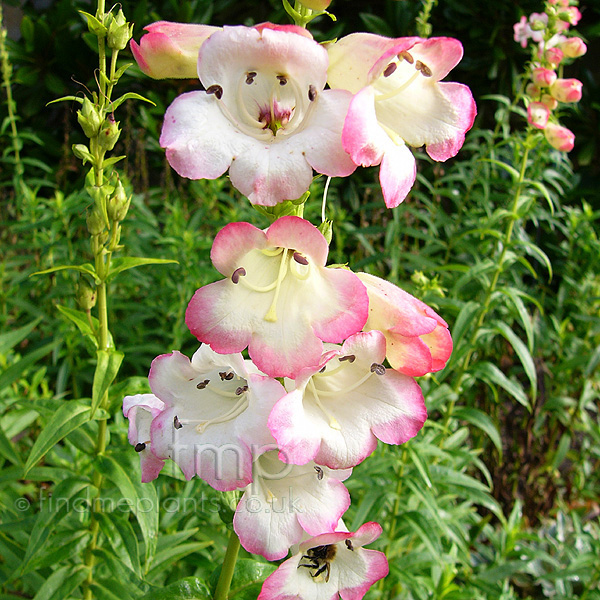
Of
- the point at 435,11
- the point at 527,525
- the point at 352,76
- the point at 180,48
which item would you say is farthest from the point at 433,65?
the point at 435,11

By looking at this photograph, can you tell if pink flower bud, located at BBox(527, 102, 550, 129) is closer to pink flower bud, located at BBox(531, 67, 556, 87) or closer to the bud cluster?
the bud cluster

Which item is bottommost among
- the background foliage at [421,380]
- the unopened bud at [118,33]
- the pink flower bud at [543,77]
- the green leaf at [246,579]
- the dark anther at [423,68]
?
the background foliage at [421,380]

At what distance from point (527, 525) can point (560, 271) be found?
6.70 ft

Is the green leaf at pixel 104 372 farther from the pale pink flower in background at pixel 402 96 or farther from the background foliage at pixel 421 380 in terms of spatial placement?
the pale pink flower in background at pixel 402 96

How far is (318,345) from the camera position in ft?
2.70

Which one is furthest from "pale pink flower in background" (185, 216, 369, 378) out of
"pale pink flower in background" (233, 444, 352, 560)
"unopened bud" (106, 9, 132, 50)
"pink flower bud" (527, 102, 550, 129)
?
"pink flower bud" (527, 102, 550, 129)

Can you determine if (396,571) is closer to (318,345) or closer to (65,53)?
(318,345)

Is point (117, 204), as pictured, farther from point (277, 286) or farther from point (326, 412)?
point (326, 412)

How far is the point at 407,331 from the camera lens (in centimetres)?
87

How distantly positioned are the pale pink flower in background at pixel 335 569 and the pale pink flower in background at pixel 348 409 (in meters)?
0.20

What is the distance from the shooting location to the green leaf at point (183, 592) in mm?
1142

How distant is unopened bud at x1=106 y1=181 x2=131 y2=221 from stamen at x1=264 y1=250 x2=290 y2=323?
628 millimetres

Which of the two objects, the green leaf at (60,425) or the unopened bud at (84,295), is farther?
the unopened bud at (84,295)

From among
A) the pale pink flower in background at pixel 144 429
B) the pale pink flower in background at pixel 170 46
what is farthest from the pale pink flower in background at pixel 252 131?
the pale pink flower in background at pixel 144 429
